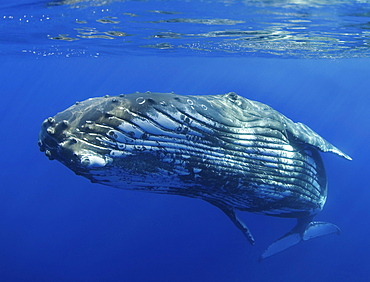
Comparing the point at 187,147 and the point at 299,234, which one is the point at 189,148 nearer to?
the point at 187,147

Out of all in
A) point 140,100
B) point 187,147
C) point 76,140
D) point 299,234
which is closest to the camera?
point 76,140

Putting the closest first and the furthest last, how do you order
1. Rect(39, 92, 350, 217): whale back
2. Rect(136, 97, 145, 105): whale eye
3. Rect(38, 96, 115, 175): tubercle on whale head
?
Rect(38, 96, 115, 175): tubercle on whale head → Rect(39, 92, 350, 217): whale back → Rect(136, 97, 145, 105): whale eye

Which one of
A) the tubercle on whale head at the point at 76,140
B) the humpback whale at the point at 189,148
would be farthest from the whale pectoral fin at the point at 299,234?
the tubercle on whale head at the point at 76,140

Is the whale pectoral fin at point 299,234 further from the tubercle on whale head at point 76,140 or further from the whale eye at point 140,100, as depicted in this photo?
the tubercle on whale head at point 76,140

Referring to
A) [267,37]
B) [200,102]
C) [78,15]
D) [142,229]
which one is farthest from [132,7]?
[142,229]

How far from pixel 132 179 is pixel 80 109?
1.09 metres

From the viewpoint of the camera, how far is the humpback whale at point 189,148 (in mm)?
3934

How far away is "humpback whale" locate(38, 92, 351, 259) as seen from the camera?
3934 mm

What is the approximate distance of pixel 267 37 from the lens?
18.9 m

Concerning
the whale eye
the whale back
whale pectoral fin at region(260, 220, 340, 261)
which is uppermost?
the whale eye

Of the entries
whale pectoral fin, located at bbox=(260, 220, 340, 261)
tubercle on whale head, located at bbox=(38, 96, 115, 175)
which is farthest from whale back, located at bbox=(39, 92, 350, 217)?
whale pectoral fin, located at bbox=(260, 220, 340, 261)

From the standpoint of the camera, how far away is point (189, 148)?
4516 millimetres

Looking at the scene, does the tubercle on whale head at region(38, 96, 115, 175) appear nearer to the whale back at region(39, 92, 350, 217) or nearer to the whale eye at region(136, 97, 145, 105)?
the whale back at region(39, 92, 350, 217)

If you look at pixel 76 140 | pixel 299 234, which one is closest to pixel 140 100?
pixel 76 140
